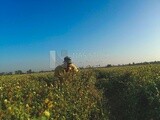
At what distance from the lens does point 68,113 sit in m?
7.40

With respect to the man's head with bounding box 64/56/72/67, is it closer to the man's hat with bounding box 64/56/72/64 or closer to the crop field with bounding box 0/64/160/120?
the man's hat with bounding box 64/56/72/64

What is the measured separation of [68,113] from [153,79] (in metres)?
3.55

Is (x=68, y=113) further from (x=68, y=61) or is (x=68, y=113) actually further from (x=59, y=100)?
(x=68, y=61)

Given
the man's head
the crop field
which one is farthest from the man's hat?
the crop field

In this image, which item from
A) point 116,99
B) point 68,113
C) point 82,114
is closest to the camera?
point 68,113

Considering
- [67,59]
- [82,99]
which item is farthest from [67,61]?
[82,99]

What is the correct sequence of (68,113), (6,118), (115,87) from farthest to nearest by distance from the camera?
(115,87)
(68,113)
(6,118)

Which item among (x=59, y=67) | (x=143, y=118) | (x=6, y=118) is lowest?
(x=143, y=118)

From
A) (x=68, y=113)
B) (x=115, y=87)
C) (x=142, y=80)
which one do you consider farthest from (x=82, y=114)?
(x=115, y=87)

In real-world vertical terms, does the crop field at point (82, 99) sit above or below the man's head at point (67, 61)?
below

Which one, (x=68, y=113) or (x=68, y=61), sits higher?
(x=68, y=61)

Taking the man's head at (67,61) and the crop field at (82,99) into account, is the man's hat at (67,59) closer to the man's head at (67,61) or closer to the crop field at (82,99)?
the man's head at (67,61)

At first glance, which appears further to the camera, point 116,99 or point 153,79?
point 116,99

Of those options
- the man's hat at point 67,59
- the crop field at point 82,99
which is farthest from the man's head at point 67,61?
the crop field at point 82,99
